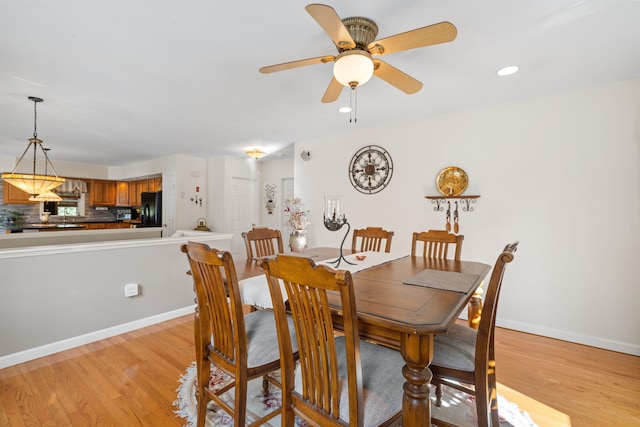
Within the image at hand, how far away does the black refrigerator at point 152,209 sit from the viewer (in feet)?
21.2

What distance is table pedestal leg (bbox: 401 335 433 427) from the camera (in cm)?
105

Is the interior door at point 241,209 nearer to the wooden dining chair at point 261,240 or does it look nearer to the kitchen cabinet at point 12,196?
the wooden dining chair at point 261,240

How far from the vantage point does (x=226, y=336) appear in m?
1.40

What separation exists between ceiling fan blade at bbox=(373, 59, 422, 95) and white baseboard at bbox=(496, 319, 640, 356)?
101 inches

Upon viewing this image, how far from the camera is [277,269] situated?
1.13 m

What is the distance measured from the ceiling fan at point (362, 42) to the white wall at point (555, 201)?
5.55ft

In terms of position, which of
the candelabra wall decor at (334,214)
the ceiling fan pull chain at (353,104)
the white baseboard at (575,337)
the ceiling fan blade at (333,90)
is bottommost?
the white baseboard at (575,337)

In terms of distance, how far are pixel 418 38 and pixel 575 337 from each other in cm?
298

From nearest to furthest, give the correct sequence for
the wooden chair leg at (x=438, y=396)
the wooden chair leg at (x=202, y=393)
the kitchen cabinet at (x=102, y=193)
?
the wooden chair leg at (x=202, y=393), the wooden chair leg at (x=438, y=396), the kitchen cabinet at (x=102, y=193)

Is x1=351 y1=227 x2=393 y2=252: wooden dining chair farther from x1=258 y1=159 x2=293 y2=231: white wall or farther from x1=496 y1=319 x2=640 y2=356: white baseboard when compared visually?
x1=258 y1=159 x2=293 y2=231: white wall

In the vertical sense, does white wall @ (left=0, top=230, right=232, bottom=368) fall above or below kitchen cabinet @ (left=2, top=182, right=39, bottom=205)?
below

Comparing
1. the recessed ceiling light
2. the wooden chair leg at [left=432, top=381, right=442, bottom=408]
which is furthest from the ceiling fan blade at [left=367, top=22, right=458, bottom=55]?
the wooden chair leg at [left=432, top=381, right=442, bottom=408]

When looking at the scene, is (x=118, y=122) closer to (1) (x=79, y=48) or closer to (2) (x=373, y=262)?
(1) (x=79, y=48)

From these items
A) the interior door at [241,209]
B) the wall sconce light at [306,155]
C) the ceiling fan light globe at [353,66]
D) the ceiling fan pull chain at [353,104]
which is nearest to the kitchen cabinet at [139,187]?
the interior door at [241,209]
